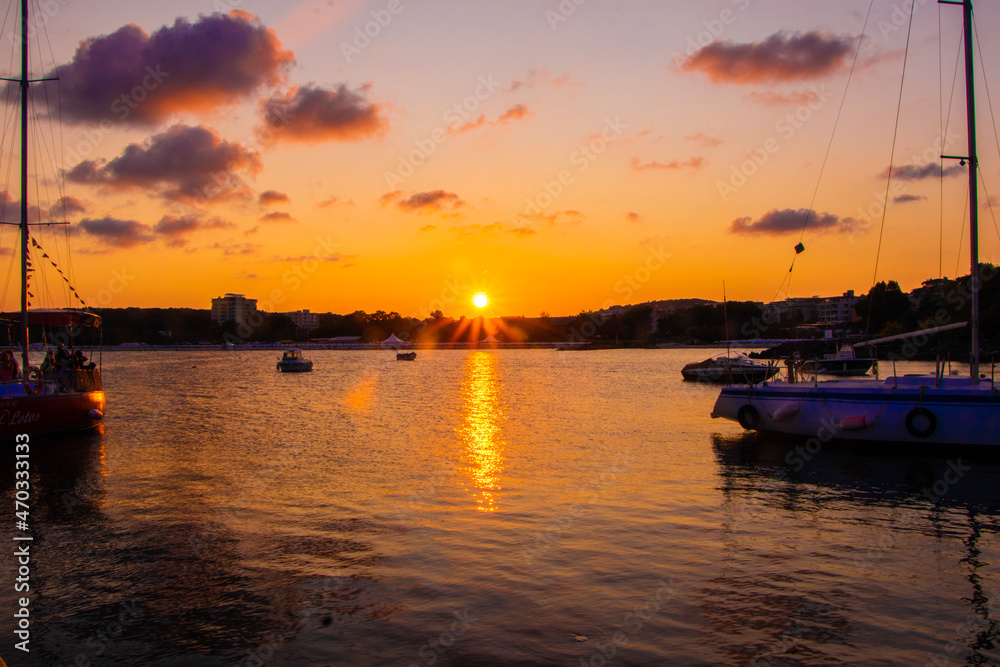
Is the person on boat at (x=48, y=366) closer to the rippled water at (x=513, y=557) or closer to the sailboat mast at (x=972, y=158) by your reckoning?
the rippled water at (x=513, y=557)

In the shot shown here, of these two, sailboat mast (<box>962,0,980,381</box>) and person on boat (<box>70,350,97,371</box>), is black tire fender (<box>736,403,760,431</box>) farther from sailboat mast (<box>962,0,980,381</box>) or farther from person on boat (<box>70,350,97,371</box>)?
person on boat (<box>70,350,97,371</box>)

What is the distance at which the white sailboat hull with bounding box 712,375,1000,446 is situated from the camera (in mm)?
20031

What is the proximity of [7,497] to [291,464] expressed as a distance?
23.8 ft

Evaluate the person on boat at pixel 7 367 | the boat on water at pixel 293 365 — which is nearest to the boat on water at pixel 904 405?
the person on boat at pixel 7 367

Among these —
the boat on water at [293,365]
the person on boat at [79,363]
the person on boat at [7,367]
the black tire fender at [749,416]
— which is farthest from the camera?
the boat on water at [293,365]

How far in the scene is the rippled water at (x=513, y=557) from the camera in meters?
8.30

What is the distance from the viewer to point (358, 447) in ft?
82.3

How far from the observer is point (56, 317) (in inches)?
1124

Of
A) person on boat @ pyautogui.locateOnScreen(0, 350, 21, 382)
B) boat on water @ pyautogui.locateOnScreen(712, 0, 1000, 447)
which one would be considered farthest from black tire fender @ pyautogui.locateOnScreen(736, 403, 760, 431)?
person on boat @ pyautogui.locateOnScreen(0, 350, 21, 382)

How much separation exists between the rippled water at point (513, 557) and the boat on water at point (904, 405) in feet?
2.55

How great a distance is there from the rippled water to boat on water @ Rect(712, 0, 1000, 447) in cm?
78

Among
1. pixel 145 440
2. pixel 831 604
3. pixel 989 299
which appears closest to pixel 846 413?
pixel 831 604

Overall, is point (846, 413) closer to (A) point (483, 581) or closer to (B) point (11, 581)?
(A) point (483, 581)
